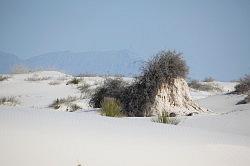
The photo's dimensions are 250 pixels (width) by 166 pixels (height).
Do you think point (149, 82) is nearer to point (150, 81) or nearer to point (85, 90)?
point (150, 81)

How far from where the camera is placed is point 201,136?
566 centimetres

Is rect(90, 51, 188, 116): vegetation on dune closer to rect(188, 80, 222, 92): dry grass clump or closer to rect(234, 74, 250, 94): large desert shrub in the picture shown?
rect(234, 74, 250, 94): large desert shrub

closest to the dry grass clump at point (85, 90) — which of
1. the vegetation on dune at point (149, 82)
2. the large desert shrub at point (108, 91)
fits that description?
the large desert shrub at point (108, 91)

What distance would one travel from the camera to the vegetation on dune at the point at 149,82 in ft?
42.3

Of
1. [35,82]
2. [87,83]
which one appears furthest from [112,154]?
[35,82]

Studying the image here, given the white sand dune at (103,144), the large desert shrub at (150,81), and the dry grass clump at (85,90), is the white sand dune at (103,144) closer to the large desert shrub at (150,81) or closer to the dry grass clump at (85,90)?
the large desert shrub at (150,81)

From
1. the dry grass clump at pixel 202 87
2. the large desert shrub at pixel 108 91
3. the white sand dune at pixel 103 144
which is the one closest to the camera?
the white sand dune at pixel 103 144

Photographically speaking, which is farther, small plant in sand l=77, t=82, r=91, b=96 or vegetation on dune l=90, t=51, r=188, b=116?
small plant in sand l=77, t=82, r=91, b=96

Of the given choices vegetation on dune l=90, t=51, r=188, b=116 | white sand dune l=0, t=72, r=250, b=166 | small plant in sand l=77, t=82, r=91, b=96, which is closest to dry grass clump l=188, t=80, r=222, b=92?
small plant in sand l=77, t=82, r=91, b=96

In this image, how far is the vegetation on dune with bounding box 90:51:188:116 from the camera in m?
12.9

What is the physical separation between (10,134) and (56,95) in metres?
17.1

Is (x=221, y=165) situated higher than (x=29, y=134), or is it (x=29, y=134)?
(x=29, y=134)

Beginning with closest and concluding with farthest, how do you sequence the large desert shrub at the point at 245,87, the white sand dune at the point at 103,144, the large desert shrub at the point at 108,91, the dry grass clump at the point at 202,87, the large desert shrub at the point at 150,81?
1. the white sand dune at the point at 103,144
2. the large desert shrub at the point at 150,81
3. the large desert shrub at the point at 108,91
4. the large desert shrub at the point at 245,87
5. the dry grass clump at the point at 202,87

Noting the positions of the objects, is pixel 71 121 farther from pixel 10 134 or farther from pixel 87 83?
pixel 87 83
